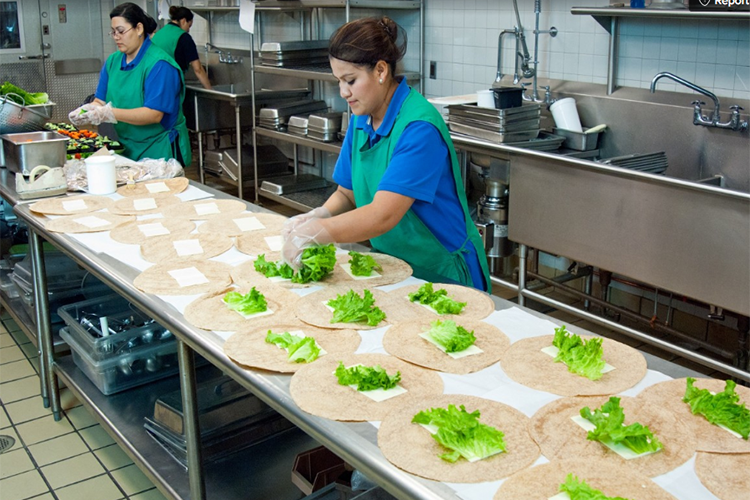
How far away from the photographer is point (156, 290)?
231cm

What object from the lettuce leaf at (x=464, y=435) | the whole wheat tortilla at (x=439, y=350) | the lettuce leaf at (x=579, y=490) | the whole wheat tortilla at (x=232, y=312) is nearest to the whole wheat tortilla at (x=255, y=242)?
the whole wheat tortilla at (x=232, y=312)

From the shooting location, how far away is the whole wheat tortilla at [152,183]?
11.4 ft

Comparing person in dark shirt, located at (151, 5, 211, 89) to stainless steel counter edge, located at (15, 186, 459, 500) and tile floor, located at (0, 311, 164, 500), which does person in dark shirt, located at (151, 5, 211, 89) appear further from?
stainless steel counter edge, located at (15, 186, 459, 500)

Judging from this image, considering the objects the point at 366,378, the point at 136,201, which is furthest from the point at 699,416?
the point at 136,201

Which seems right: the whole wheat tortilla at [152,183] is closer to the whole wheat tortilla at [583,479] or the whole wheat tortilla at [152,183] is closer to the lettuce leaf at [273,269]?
the lettuce leaf at [273,269]

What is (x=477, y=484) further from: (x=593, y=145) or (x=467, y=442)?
(x=593, y=145)

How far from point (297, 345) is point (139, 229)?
4.25 ft

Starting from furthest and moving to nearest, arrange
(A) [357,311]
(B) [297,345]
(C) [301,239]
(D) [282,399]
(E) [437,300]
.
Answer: (C) [301,239]
(E) [437,300]
(A) [357,311]
(B) [297,345]
(D) [282,399]

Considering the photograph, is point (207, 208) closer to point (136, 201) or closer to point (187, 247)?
point (136, 201)

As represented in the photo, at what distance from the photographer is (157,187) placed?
356 centimetres

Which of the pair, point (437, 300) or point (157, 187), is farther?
point (157, 187)

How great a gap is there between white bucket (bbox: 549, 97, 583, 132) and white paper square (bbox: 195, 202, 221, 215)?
2.15 meters

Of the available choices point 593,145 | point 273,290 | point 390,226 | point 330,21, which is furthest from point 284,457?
point 330,21

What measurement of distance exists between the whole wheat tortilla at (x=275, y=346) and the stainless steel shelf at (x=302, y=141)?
11.8ft
